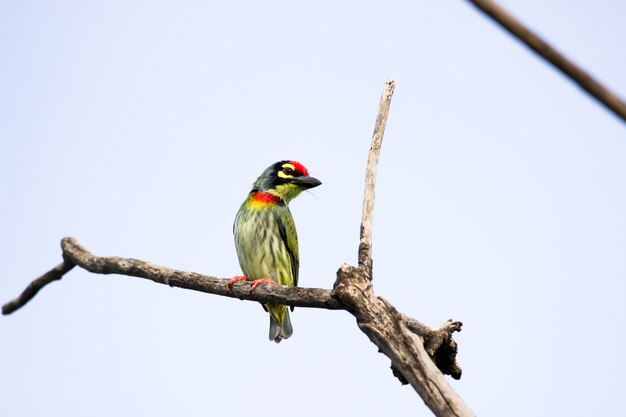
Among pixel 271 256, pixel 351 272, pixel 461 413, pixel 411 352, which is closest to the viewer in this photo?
pixel 461 413

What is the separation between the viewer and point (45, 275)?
5.50m

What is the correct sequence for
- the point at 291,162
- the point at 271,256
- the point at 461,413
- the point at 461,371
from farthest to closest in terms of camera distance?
the point at 291,162 < the point at 271,256 < the point at 461,371 < the point at 461,413

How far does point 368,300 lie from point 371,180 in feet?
3.09

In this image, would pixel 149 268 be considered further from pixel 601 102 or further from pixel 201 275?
pixel 601 102

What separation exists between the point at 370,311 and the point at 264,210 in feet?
11.5

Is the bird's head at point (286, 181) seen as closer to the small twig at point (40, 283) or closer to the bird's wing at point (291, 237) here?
the bird's wing at point (291, 237)

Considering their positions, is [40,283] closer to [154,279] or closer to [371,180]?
[154,279]

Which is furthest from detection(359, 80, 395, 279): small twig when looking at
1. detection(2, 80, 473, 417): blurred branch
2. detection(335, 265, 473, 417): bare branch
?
detection(335, 265, 473, 417): bare branch

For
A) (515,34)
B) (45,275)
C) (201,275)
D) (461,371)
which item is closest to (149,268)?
(201,275)

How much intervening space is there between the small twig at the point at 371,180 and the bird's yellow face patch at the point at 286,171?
2.83m

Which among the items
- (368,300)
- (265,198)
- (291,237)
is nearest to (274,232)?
(291,237)

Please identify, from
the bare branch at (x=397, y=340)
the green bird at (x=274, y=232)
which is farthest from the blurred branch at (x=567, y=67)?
the green bird at (x=274, y=232)

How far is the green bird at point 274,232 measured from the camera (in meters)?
6.75

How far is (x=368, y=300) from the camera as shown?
362 cm
